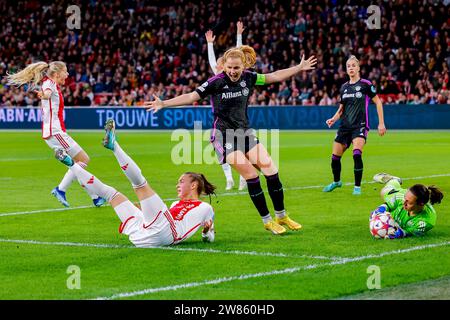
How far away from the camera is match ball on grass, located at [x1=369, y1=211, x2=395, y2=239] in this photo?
10438mm

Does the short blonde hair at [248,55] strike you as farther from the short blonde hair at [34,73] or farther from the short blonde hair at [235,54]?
the short blonde hair at [34,73]

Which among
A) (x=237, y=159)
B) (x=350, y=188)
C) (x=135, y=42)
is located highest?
(x=135, y=42)

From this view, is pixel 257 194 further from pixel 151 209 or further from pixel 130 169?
pixel 130 169

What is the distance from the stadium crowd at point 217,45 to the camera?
1518 inches

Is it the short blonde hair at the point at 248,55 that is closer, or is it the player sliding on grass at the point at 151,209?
the player sliding on grass at the point at 151,209

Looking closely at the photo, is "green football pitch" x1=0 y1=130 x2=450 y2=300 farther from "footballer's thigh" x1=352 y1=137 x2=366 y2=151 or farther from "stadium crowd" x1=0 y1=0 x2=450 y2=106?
"stadium crowd" x1=0 y1=0 x2=450 y2=106

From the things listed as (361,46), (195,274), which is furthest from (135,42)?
(195,274)

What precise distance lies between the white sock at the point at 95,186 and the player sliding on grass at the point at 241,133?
1554 mm

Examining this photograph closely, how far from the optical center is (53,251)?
9891 mm

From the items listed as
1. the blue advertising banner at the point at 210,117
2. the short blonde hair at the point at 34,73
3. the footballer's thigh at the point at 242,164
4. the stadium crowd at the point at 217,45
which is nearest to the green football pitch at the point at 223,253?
the footballer's thigh at the point at 242,164

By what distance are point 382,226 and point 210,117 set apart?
2917 centimetres

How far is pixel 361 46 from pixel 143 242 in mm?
31469

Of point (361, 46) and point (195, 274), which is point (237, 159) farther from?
point (361, 46)

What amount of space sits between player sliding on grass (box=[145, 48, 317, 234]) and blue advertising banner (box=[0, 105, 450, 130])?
26042mm
